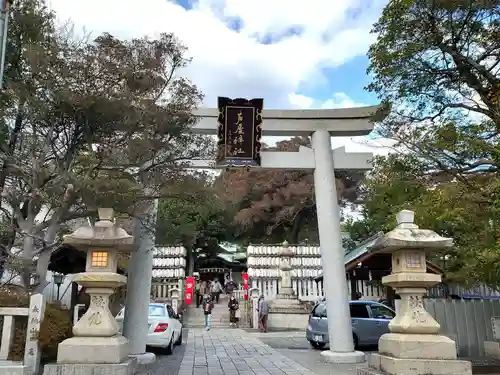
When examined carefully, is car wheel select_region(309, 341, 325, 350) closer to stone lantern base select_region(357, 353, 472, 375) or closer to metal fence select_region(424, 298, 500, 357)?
metal fence select_region(424, 298, 500, 357)

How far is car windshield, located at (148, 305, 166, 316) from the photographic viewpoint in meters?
12.8

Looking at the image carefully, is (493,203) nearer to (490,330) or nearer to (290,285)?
(490,330)

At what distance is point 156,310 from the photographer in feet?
42.8

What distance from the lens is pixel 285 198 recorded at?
3100cm

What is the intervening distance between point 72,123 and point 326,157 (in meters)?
6.14

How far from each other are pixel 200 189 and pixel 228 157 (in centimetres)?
220

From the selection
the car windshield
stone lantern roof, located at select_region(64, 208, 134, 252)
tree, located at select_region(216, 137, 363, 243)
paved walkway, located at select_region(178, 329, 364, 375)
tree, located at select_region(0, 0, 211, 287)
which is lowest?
paved walkway, located at select_region(178, 329, 364, 375)

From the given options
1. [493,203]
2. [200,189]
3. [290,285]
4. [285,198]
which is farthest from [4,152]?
[285,198]

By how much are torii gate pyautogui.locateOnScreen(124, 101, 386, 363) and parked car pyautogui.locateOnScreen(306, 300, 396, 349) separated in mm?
3274

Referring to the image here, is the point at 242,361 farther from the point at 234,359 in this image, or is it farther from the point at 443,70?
the point at 443,70

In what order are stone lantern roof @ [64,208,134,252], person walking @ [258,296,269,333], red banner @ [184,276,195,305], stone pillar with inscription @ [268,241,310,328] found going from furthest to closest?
Result: red banner @ [184,276,195,305] → stone pillar with inscription @ [268,241,310,328] → person walking @ [258,296,269,333] → stone lantern roof @ [64,208,134,252]

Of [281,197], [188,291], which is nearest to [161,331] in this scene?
Result: [188,291]

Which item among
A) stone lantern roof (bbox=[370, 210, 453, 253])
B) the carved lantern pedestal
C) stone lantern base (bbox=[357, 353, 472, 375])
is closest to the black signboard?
stone lantern roof (bbox=[370, 210, 453, 253])

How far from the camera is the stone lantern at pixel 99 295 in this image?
6.99m
